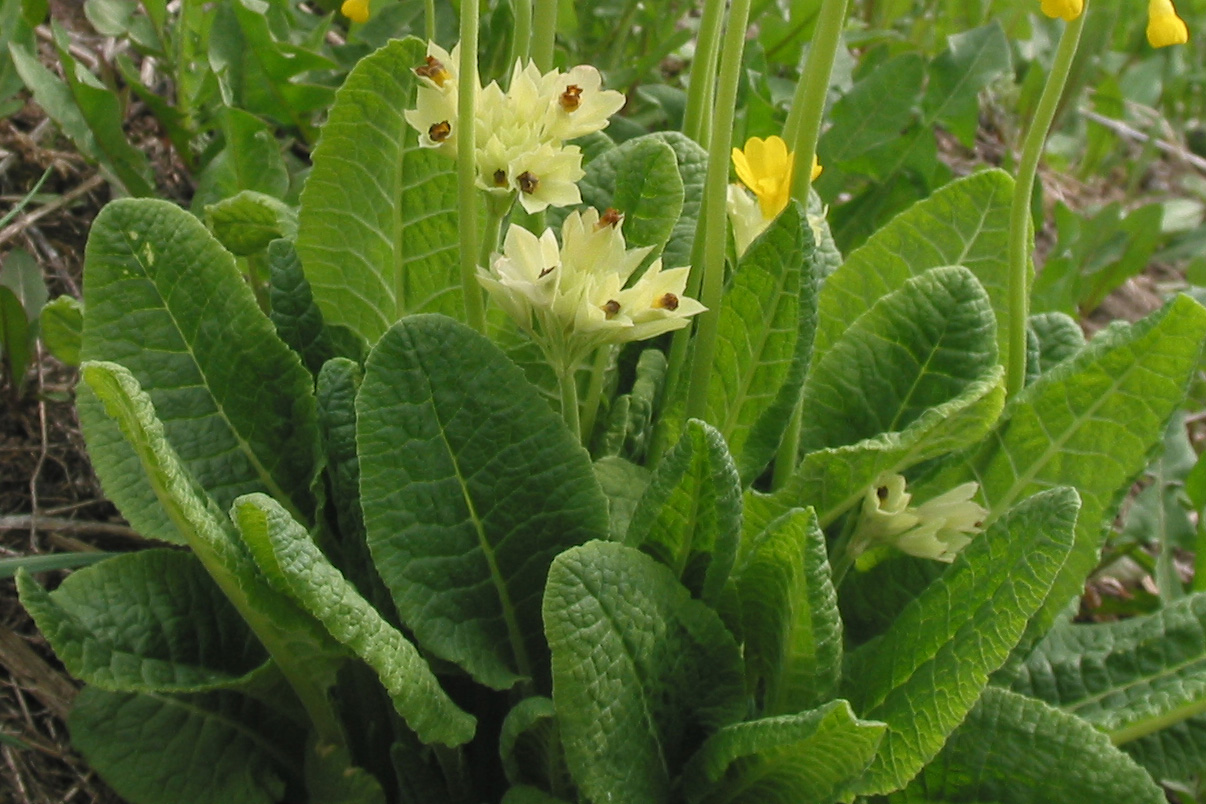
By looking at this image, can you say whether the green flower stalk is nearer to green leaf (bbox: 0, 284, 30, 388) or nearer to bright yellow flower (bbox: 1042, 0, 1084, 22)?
bright yellow flower (bbox: 1042, 0, 1084, 22)

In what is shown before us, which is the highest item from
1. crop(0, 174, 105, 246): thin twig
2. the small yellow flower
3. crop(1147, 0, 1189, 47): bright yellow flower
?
the small yellow flower

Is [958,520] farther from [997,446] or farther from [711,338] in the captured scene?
[711,338]

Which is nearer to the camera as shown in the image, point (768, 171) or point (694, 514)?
point (694, 514)

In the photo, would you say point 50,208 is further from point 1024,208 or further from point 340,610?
point 1024,208

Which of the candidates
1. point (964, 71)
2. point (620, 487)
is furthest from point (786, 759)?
point (964, 71)

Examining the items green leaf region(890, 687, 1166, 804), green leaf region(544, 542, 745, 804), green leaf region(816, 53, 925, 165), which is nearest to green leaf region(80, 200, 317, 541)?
green leaf region(544, 542, 745, 804)

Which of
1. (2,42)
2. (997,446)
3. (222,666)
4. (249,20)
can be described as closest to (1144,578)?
(997,446)
